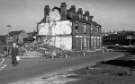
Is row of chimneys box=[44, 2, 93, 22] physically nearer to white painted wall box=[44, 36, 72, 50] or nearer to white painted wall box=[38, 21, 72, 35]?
white painted wall box=[38, 21, 72, 35]

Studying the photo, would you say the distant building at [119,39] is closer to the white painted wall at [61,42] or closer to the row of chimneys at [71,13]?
the row of chimneys at [71,13]

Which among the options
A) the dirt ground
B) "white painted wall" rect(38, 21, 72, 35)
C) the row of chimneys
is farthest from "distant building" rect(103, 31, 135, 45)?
the dirt ground

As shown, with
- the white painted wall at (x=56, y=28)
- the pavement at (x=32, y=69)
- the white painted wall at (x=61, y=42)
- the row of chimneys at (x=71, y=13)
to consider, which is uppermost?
the row of chimneys at (x=71, y=13)

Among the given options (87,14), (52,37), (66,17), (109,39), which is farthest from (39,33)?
(109,39)

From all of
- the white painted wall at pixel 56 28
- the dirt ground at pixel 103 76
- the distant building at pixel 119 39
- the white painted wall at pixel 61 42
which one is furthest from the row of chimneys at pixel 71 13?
the distant building at pixel 119 39

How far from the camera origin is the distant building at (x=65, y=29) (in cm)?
4056

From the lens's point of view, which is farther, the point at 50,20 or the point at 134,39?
the point at 134,39

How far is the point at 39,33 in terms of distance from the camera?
45.2 metres

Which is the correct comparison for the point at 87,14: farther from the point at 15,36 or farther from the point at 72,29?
the point at 15,36

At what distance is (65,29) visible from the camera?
4103 centimetres

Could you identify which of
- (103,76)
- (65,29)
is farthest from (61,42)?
(103,76)

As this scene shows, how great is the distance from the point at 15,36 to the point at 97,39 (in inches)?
1483

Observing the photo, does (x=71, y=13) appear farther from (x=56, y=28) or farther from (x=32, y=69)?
(x=32, y=69)

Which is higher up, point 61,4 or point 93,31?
point 61,4
